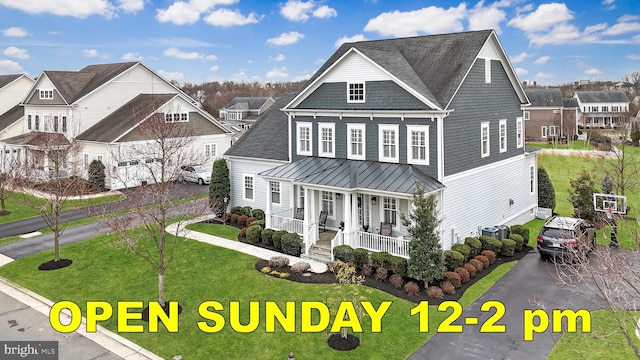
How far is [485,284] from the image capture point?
18500 mm

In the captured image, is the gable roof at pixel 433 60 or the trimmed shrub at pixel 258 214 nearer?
the gable roof at pixel 433 60

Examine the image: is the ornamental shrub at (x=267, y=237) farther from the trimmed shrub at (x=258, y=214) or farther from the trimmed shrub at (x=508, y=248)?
the trimmed shrub at (x=508, y=248)

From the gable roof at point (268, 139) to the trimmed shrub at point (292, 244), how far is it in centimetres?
559

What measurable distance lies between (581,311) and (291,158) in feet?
49.9

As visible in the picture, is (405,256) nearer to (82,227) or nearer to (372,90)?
(372,90)

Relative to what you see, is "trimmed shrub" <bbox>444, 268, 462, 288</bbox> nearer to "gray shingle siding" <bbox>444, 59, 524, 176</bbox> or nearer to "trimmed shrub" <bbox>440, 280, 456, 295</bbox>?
"trimmed shrub" <bbox>440, 280, 456, 295</bbox>

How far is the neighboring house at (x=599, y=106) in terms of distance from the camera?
3696 inches

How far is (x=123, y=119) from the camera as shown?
41.3 m

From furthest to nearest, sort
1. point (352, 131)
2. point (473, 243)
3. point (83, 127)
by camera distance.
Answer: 1. point (83, 127)
2. point (352, 131)
3. point (473, 243)

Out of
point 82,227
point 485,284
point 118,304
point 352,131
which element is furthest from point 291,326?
point 82,227

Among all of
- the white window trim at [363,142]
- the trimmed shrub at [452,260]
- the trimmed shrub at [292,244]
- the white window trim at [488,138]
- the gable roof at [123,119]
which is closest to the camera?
the trimmed shrub at [452,260]

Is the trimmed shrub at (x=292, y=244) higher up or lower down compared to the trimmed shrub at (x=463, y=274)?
higher up

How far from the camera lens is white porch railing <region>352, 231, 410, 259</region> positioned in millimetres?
19391

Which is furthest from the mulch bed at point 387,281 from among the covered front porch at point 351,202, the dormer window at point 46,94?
the dormer window at point 46,94
